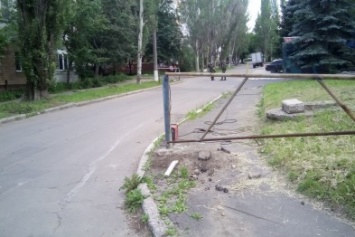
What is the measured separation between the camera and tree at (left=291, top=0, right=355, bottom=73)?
22516 millimetres

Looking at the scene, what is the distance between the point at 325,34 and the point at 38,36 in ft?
54.0

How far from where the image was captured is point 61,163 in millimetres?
7297

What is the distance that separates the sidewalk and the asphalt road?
3.10 ft

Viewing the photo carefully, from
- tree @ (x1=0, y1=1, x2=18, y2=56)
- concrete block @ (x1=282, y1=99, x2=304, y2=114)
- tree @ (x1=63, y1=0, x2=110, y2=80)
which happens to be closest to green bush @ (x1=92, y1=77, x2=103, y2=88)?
tree @ (x1=63, y1=0, x2=110, y2=80)

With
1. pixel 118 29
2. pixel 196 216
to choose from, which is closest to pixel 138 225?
pixel 196 216

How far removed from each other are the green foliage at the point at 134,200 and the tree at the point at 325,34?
20.1m

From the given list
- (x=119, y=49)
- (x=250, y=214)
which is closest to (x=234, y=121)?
(x=250, y=214)

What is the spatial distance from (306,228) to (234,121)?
267 inches

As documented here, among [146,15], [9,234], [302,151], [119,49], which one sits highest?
[146,15]

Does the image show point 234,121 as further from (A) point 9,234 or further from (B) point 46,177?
(A) point 9,234

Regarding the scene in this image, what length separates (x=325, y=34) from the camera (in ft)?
75.8

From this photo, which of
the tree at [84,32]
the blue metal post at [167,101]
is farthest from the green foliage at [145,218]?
the tree at [84,32]

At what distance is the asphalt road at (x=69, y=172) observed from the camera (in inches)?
182

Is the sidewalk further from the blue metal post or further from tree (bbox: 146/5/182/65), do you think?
tree (bbox: 146/5/182/65)
